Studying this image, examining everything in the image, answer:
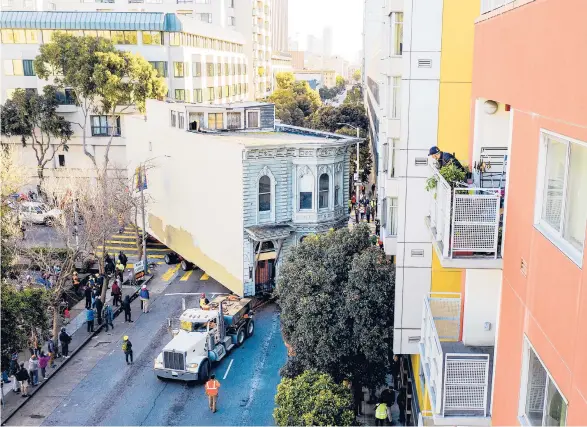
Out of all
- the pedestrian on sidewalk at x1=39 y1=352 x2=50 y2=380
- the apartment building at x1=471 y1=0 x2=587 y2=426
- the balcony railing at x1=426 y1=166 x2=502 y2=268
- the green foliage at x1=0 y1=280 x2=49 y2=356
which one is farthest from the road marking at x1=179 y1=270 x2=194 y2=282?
the apartment building at x1=471 y1=0 x2=587 y2=426

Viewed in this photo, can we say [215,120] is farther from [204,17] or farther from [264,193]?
[204,17]

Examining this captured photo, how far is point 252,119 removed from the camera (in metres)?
37.9

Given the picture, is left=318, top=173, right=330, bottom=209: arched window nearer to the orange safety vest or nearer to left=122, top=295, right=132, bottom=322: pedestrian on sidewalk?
left=122, top=295, right=132, bottom=322: pedestrian on sidewalk

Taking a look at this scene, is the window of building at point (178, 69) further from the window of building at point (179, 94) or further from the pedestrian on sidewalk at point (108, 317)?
the pedestrian on sidewalk at point (108, 317)

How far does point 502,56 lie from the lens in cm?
795

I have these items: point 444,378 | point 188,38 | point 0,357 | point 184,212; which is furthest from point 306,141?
point 188,38

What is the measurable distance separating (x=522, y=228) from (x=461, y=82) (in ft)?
31.1

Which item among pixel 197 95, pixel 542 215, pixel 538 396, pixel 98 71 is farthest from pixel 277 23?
pixel 538 396

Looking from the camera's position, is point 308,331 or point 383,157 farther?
point 383,157

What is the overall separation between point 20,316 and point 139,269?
46.7 ft

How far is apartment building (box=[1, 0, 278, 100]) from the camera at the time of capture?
7175cm

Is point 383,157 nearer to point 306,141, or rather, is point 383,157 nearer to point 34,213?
point 306,141

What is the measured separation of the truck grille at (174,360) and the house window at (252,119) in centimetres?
1855

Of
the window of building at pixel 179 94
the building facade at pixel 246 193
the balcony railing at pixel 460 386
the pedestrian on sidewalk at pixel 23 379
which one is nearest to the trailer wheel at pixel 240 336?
the building facade at pixel 246 193
